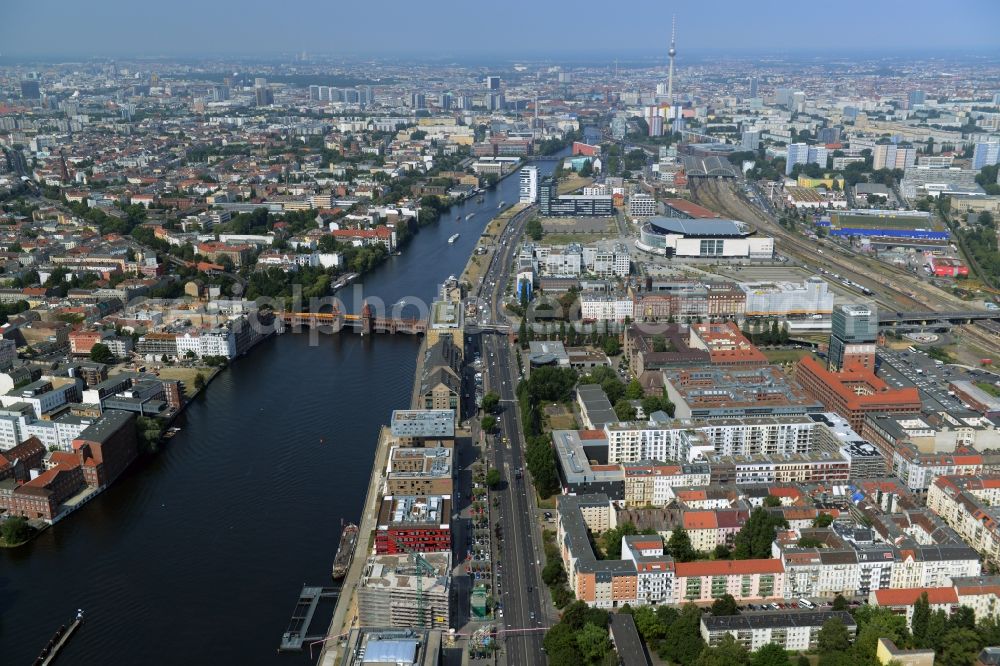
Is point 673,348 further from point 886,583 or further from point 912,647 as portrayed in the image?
point 912,647

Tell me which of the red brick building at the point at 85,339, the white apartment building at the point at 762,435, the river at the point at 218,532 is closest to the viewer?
the river at the point at 218,532

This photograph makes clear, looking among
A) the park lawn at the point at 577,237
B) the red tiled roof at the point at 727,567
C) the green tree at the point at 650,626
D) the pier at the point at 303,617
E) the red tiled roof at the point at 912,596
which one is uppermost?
the park lawn at the point at 577,237

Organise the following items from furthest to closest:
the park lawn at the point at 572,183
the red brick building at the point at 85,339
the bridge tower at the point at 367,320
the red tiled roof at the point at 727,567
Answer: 1. the park lawn at the point at 572,183
2. the bridge tower at the point at 367,320
3. the red brick building at the point at 85,339
4. the red tiled roof at the point at 727,567

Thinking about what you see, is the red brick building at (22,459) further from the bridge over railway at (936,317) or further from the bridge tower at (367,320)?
the bridge over railway at (936,317)

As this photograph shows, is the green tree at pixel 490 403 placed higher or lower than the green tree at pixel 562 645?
higher

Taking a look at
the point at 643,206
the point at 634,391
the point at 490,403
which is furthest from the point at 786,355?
the point at 643,206

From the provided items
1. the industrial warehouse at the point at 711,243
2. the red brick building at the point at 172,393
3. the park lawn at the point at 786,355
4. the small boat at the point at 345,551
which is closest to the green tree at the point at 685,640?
the small boat at the point at 345,551

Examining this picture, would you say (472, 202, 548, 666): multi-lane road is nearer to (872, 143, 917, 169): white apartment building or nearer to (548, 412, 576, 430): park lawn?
(548, 412, 576, 430): park lawn

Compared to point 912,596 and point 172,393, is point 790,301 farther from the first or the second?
point 172,393
